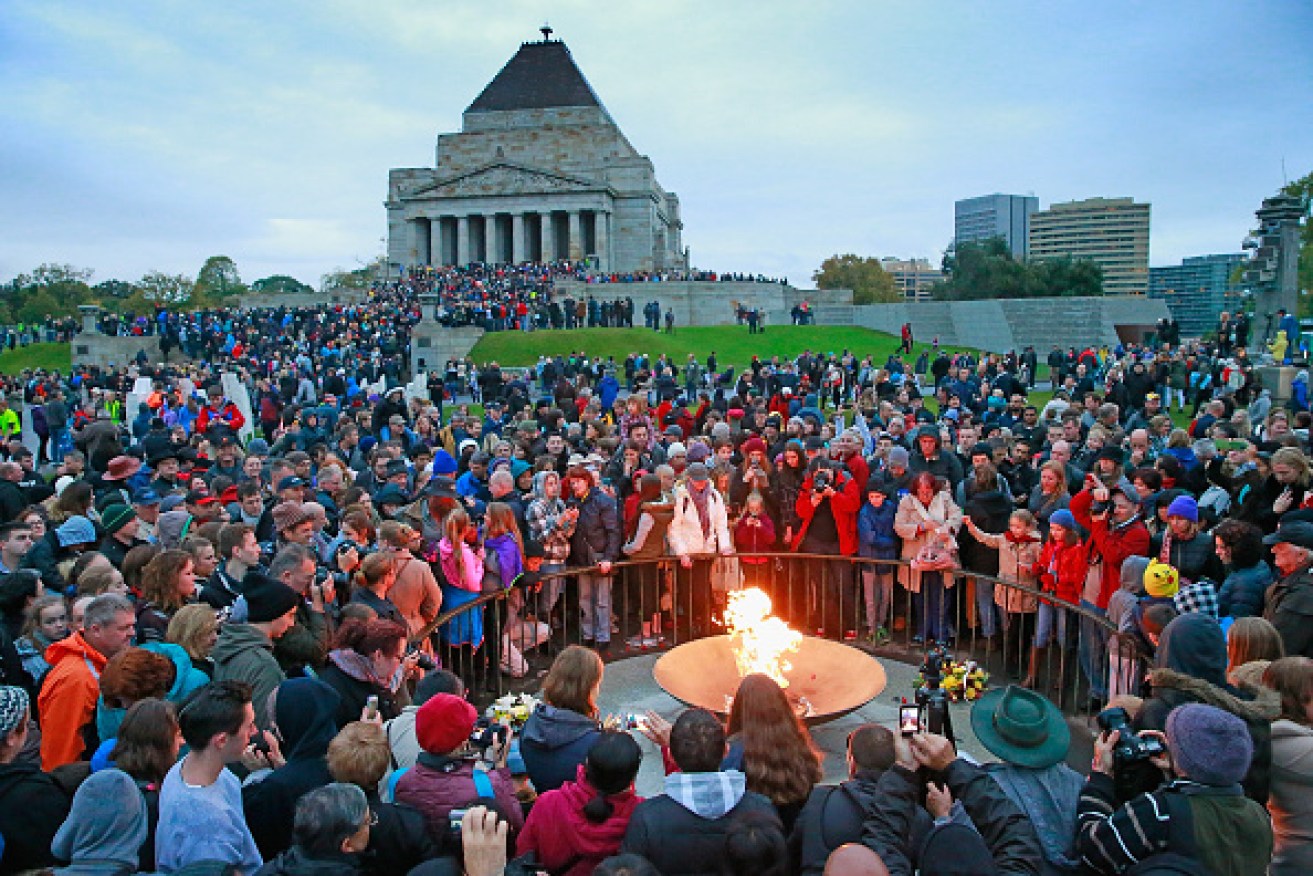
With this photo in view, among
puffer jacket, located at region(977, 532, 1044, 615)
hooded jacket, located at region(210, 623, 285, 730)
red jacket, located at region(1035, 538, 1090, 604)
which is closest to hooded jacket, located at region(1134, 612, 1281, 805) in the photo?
red jacket, located at region(1035, 538, 1090, 604)

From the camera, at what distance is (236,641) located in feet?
18.6

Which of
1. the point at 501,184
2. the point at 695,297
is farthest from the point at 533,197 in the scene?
the point at 695,297

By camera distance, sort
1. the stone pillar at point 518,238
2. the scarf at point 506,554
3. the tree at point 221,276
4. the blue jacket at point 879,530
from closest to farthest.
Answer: the scarf at point 506,554 → the blue jacket at point 879,530 → the stone pillar at point 518,238 → the tree at point 221,276

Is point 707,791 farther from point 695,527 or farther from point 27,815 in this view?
point 695,527

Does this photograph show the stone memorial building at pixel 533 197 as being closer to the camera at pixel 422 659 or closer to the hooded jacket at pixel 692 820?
the camera at pixel 422 659

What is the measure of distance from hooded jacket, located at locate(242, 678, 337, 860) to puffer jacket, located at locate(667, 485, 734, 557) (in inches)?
235

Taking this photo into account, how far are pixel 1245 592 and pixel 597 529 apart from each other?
6208mm

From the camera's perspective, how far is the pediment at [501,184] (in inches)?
2958

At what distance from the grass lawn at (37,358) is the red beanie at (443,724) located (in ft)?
139

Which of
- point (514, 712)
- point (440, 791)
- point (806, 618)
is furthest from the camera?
point (806, 618)

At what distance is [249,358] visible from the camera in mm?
33500

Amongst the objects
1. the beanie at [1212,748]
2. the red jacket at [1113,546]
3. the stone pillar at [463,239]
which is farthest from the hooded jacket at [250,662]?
the stone pillar at [463,239]

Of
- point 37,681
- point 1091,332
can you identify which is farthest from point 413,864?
point 1091,332

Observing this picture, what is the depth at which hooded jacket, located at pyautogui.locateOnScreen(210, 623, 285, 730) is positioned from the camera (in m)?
5.52
